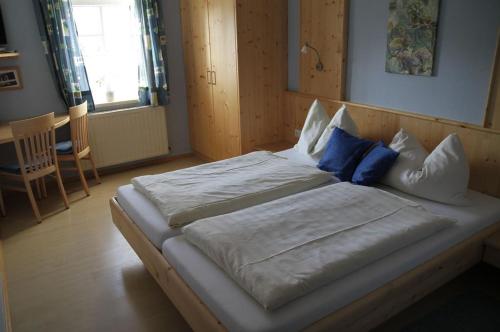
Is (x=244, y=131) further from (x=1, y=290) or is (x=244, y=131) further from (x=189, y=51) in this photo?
(x=1, y=290)

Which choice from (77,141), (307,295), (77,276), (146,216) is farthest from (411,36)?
(77,141)

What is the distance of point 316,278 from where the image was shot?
5.78 feet

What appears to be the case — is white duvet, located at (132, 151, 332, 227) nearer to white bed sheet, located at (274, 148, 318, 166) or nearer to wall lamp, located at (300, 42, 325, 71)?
white bed sheet, located at (274, 148, 318, 166)

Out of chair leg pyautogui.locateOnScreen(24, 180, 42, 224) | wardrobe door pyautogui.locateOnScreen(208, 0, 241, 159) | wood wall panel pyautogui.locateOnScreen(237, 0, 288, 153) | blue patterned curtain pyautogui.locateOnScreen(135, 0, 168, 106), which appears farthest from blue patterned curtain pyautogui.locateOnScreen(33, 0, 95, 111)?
wood wall panel pyautogui.locateOnScreen(237, 0, 288, 153)

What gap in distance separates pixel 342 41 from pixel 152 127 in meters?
2.44

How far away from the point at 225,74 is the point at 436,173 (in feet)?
7.81

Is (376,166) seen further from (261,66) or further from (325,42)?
(261,66)

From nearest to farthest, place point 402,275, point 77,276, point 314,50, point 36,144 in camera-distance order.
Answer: point 402,275, point 77,276, point 36,144, point 314,50

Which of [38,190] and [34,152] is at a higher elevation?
[34,152]

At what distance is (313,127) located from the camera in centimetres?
351

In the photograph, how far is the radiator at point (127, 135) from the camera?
14.6 feet

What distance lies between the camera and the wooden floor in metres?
2.36

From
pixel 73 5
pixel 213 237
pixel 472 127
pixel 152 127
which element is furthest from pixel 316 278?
pixel 73 5

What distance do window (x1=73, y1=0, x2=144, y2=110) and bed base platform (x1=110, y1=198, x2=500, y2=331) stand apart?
260 cm
